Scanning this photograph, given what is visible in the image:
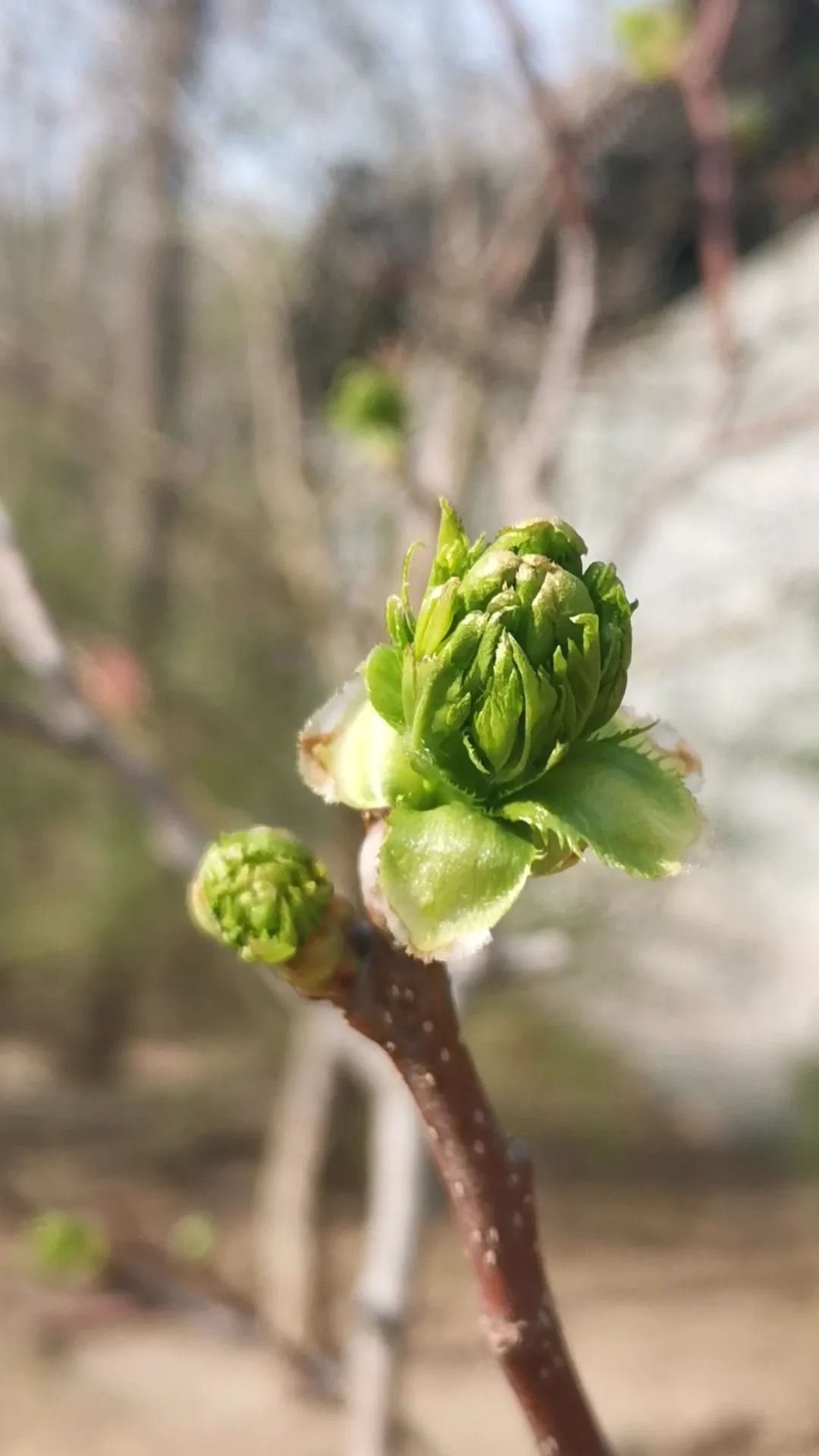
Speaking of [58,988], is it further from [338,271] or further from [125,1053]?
[338,271]

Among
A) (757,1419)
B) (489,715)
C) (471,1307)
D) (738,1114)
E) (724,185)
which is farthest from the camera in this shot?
(738,1114)

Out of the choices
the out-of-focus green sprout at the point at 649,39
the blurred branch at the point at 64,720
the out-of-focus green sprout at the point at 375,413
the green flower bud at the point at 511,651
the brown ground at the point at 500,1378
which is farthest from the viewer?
the brown ground at the point at 500,1378

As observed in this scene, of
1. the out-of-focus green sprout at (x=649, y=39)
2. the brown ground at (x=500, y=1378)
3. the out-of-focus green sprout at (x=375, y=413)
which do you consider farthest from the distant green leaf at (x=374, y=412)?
the brown ground at (x=500, y=1378)

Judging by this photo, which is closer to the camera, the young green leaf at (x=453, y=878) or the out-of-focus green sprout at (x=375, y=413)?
the young green leaf at (x=453, y=878)

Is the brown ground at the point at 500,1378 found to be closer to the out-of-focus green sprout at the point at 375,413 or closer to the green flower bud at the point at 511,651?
the out-of-focus green sprout at the point at 375,413

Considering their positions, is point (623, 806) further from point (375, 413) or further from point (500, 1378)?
point (500, 1378)

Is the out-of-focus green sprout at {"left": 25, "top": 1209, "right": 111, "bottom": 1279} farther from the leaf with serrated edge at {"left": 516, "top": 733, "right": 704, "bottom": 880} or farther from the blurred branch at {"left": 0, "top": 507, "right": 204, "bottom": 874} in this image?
the leaf with serrated edge at {"left": 516, "top": 733, "right": 704, "bottom": 880}

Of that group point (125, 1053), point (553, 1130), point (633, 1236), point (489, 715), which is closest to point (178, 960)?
point (125, 1053)
